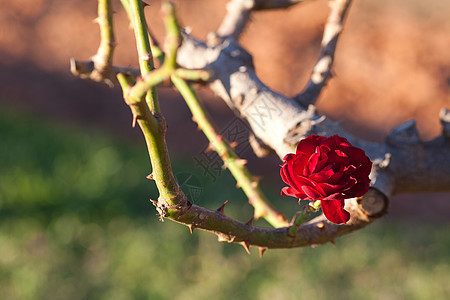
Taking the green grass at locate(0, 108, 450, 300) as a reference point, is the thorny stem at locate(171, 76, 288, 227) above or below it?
above

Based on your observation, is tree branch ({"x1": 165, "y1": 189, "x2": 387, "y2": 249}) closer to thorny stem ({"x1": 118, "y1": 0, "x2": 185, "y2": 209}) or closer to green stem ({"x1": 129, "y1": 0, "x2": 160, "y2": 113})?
thorny stem ({"x1": 118, "y1": 0, "x2": 185, "y2": 209})

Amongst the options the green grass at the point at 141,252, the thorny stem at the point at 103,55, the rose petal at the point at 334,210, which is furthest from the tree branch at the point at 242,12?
the green grass at the point at 141,252

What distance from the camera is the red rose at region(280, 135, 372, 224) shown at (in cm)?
64

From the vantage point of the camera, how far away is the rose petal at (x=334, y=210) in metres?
0.67

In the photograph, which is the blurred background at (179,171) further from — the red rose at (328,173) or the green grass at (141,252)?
the red rose at (328,173)

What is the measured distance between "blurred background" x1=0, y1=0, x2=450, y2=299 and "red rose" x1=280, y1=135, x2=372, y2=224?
272 mm

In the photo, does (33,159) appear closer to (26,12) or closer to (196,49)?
(196,49)

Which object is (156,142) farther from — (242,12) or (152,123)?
(242,12)

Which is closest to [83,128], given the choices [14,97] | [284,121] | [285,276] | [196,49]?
[14,97]

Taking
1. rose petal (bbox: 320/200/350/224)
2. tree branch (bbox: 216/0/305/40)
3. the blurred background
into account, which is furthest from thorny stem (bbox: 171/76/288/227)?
tree branch (bbox: 216/0/305/40)

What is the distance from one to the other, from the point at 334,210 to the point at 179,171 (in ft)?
8.16

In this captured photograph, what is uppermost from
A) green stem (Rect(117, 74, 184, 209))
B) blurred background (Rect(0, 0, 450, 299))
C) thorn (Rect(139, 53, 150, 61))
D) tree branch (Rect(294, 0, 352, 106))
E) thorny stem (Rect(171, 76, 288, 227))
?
thorn (Rect(139, 53, 150, 61))

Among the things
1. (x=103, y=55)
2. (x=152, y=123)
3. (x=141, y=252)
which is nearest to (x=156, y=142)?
(x=152, y=123)

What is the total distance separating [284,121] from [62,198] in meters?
2.68
